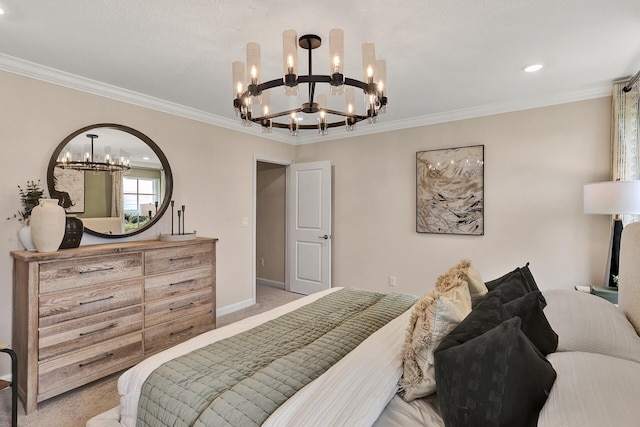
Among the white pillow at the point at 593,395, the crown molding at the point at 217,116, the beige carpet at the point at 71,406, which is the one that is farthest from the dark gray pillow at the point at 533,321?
the crown molding at the point at 217,116

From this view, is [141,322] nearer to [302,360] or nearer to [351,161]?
[302,360]

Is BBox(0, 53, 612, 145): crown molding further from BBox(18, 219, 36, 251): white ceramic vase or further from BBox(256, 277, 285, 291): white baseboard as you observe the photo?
BBox(256, 277, 285, 291): white baseboard

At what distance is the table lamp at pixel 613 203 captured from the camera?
8.09 feet

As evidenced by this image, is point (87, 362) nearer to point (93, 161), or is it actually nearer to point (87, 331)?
point (87, 331)

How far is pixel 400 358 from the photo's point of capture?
1.36 meters

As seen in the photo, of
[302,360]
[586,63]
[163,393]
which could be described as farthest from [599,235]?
[163,393]

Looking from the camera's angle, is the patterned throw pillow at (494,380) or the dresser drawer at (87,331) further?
the dresser drawer at (87,331)

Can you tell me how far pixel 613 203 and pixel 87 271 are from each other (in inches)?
164

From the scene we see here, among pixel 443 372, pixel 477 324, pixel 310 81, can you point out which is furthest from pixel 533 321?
pixel 310 81

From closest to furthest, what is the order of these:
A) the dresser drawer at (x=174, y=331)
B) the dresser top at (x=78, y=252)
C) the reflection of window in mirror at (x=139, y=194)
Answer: the dresser top at (x=78, y=252) → the dresser drawer at (x=174, y=331) → the reflection of window in mirror at (x=139, y=194)

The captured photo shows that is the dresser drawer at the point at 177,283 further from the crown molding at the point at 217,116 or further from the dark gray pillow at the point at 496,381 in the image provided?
the dark gray pillow at the point at 496,381

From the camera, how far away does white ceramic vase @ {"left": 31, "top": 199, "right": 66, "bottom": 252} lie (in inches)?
88.3

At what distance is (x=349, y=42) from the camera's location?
86.1 inches

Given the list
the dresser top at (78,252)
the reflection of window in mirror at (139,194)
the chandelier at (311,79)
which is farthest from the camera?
the reflection of window in mirror at (139,194)
